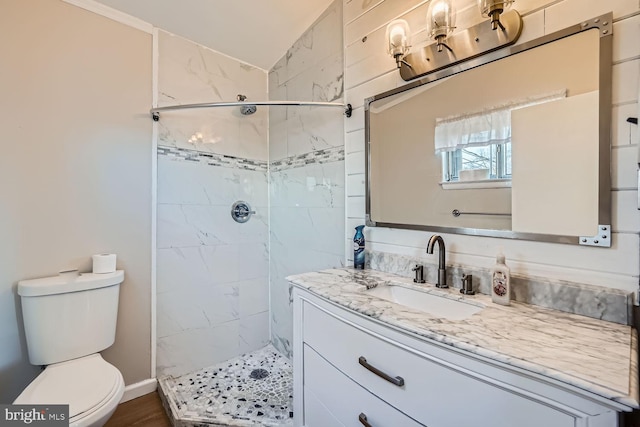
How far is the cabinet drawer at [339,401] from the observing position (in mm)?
938

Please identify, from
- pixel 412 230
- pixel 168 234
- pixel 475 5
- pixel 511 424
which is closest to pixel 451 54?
pixel 475 5

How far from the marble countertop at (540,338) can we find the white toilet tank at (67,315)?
1.36 meters

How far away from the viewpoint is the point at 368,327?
100 cm

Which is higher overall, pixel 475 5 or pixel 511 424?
pixel 475 5

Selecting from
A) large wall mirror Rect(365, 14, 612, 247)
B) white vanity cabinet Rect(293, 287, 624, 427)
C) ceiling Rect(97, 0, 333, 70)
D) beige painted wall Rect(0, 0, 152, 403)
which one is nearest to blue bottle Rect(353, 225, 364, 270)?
large wall mirror Rect(365, 14, 612, 247)

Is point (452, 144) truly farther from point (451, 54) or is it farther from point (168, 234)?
point (168, 234)

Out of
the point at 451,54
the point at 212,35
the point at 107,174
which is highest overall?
the point at 212,35

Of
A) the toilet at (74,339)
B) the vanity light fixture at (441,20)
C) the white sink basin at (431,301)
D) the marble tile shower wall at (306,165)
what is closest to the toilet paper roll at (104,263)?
the toilet at (74,339)

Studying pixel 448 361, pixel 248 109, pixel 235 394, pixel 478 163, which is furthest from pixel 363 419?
pixel 248 109

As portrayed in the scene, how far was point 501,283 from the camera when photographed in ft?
3.37

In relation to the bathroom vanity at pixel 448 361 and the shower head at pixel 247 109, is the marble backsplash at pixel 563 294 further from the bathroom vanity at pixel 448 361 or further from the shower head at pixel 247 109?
the shower head at pixel 247 109

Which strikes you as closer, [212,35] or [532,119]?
[532,119]

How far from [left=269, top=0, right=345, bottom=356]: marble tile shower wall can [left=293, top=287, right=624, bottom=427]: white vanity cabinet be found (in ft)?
2.28

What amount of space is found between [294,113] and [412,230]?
1334 mm
